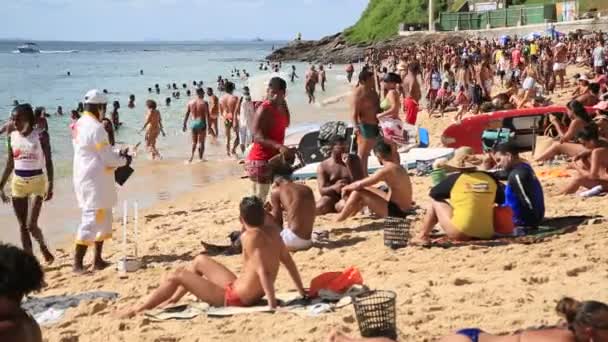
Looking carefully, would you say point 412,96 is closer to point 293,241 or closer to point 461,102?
point 461,102

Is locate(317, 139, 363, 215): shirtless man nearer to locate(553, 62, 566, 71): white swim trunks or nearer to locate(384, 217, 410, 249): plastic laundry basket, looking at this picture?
locate(384, 217, 410, 249): plastic laundry basket

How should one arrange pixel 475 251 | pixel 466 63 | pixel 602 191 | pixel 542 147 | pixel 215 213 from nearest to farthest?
pixel 475 251 < pixel 602 191 < pixel 215 213 < pixel 542 147 < pixel 466 63

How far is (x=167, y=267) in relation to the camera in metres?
7.43

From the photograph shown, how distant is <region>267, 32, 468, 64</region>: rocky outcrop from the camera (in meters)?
57.8

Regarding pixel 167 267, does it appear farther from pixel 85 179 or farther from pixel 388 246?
pixel 388 246

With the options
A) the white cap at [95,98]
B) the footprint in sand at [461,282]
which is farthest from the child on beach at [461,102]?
the footprint in sand at [461,282]

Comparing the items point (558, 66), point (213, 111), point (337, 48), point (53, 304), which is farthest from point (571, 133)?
point (337, 48)

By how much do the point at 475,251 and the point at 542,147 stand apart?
5.07 m

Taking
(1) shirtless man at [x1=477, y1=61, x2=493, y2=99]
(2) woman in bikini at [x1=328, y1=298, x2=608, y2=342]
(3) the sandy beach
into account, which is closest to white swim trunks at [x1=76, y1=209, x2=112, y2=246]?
(3) the sandy beach

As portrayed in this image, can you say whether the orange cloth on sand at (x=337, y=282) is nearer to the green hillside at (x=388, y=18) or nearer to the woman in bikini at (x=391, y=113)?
the woman in bikini at (x=391, y=113)

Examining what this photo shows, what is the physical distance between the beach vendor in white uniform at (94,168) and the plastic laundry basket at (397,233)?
2230 mm

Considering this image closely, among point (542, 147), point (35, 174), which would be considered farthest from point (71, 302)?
point (542, 147)

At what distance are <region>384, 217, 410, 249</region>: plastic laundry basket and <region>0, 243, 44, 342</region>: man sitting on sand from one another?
4.19 meters

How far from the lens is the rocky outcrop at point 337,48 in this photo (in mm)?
57797
